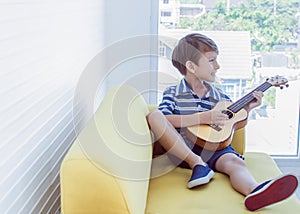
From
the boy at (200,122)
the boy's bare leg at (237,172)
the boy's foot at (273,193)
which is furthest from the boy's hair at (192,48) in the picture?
the boy's foot at (273,193)

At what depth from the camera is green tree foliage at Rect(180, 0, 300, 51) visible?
9.78 feet

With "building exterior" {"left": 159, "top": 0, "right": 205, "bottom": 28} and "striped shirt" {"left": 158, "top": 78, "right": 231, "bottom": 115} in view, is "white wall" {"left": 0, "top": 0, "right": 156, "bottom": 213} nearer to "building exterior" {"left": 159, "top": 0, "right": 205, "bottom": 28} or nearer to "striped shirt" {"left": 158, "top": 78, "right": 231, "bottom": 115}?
"striped shirt" {"left": 158, "top": 78, "right": 231, "bottom": 115}

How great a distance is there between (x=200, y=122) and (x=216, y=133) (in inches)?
3.8

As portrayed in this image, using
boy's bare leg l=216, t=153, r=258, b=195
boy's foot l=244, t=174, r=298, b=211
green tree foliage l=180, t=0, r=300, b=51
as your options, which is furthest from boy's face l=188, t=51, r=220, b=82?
boy's foot l=244, t=174, r=298, b=211

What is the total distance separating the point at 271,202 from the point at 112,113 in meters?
0.69

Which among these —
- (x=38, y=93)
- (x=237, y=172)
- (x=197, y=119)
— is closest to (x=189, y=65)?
(x=197, y=119)

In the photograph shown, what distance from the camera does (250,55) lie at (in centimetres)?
304

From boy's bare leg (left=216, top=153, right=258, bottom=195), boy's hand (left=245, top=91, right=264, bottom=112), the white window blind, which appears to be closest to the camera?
the white window blind

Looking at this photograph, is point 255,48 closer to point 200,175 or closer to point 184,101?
point 184,101

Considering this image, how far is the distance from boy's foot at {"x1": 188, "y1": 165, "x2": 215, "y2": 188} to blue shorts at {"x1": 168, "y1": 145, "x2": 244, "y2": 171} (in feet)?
0.39

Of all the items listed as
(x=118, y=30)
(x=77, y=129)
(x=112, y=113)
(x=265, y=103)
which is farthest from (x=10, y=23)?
(x=265, y=103)

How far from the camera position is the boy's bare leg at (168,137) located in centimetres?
206

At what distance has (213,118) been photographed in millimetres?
2217

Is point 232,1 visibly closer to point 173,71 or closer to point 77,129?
point 173,71
